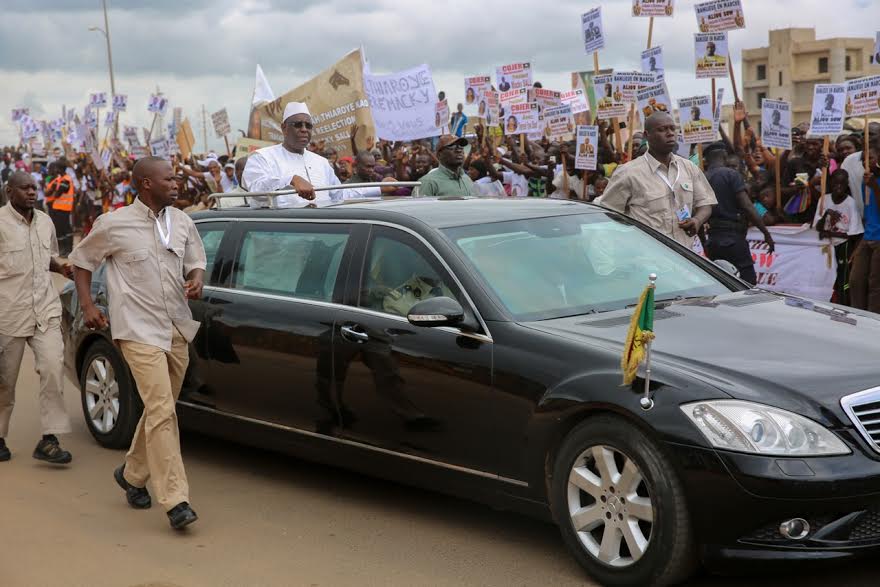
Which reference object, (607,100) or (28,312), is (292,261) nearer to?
(28,312)

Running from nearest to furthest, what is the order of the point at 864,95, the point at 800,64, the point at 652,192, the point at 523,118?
1. the point at 652,192
2. the point at 864,95
3. the point at 523,118
4. the point at 800,64

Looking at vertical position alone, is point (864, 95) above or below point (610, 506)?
above

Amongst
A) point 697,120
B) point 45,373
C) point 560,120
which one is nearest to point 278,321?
point 45,373

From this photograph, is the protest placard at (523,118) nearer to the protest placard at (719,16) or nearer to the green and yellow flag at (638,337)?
the protest placard at (719,16)

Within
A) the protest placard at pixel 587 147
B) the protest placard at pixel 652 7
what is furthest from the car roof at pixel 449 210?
the protest placard at pixel 652 7

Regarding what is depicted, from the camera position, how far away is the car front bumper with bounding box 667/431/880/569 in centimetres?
426

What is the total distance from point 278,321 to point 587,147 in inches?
297

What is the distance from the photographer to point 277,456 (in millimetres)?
7340

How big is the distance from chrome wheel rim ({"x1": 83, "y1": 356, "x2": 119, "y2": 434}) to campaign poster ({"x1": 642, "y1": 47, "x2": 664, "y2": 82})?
7.55 meters

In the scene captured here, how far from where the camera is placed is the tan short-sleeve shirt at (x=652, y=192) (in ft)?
27.6

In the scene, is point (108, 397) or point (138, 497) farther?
point (108, 397)

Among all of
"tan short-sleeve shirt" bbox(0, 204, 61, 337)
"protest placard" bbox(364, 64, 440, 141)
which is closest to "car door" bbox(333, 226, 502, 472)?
"tan short-sleeve shirt" bbox(0, 204, 61, 337)

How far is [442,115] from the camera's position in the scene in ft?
59.6

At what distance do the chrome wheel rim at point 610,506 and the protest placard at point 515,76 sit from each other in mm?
11959
